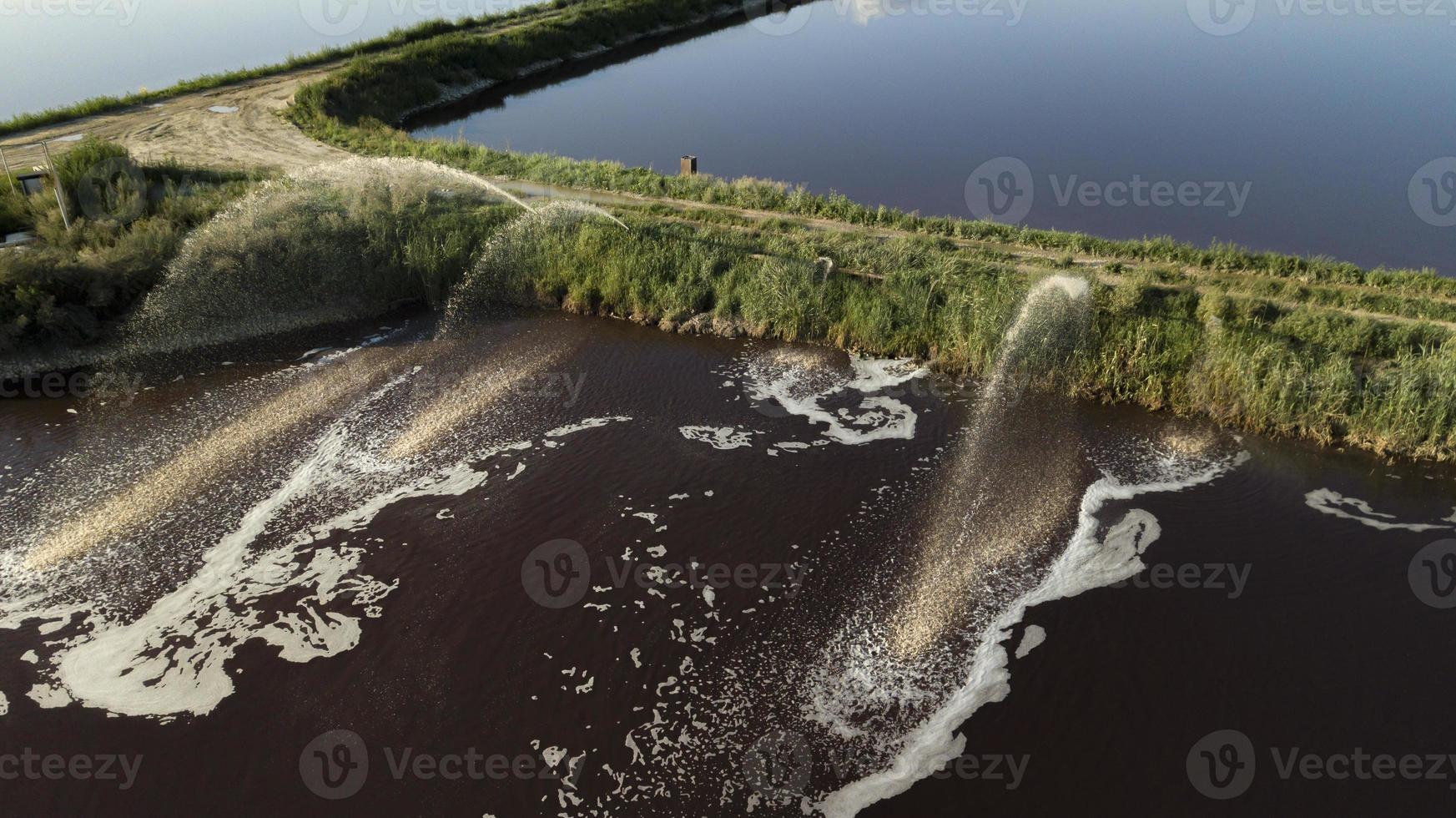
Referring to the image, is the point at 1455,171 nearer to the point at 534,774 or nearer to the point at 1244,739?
the point at 1244,739

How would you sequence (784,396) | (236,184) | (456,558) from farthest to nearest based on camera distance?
(236,184) → (784,396) → (456,558)

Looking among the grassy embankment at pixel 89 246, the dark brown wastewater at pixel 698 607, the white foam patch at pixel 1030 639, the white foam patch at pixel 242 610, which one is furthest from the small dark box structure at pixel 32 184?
the white foam patch at pixel 1030 639

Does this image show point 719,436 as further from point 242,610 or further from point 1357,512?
point 1357,512

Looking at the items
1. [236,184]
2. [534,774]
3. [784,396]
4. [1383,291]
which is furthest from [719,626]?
[236,184]

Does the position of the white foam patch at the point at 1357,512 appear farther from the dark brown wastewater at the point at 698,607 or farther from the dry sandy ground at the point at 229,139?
the dry sandy ground at the point at 229,139

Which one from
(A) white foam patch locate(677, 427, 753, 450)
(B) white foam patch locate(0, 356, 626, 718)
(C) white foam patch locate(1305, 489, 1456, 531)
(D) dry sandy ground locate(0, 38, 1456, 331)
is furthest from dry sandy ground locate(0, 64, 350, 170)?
(C) white foam patch locate(1305, 489, 1456, 531)

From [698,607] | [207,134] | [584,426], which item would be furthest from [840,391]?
[207,134]
